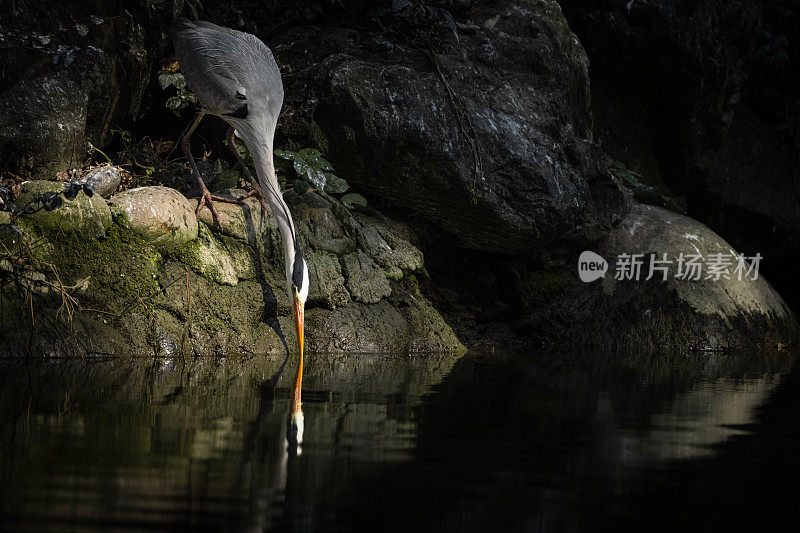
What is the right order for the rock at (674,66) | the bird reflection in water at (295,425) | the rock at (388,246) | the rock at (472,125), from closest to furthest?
the bird reflection in water at (295,425), the rock at (472,125), the rock at (388,246), the rock at (674,66)

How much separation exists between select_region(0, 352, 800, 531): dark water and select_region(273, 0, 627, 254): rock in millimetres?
2583

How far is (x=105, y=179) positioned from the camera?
18.9ft

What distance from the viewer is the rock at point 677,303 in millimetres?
7887

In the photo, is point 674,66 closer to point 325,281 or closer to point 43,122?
point 325,281

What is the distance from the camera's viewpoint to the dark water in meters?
2.03

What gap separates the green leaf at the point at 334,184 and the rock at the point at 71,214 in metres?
1.72

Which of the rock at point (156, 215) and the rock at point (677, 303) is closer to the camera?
the rock at point (156, 215)

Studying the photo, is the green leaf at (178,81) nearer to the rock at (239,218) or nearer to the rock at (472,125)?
the rock at (472,125)

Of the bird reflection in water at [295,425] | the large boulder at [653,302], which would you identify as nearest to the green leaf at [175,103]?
the bird reflection in water at [295,425]

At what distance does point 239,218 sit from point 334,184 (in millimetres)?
811

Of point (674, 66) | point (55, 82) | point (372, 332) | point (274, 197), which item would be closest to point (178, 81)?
point (55, 82)

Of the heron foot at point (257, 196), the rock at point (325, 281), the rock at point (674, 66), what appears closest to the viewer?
the rock at point (325, 281)

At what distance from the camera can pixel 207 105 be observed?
6.07 meters

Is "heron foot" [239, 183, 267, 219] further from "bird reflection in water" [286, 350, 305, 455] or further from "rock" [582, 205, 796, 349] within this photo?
"rock" [582, 205, 796, 349]
